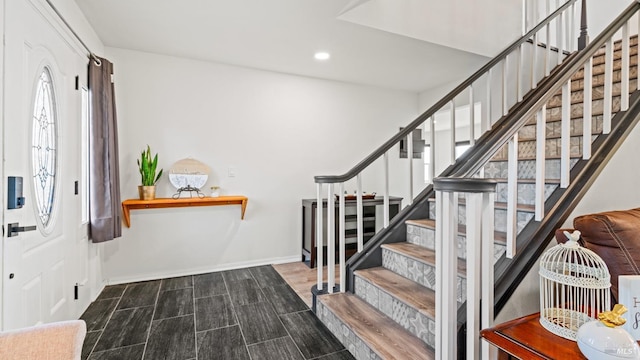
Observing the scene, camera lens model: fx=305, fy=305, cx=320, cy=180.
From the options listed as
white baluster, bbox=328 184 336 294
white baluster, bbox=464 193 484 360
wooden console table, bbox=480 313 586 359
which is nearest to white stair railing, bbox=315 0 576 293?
white baluster, bbox=328 184 336 294

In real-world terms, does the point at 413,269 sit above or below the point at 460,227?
below

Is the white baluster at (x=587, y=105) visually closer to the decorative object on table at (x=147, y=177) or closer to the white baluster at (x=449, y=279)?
the white baluster at (x=449, y=279)

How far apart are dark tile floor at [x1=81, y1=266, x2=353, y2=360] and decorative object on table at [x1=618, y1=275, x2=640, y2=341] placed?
1455mm

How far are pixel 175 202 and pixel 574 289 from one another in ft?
10.9

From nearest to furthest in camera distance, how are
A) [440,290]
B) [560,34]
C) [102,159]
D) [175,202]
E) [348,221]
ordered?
[440,290] → [102,159] → [560,34] → [175,202] → [348,221]

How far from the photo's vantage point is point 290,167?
414cm

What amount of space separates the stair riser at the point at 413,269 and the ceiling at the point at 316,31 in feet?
6.66

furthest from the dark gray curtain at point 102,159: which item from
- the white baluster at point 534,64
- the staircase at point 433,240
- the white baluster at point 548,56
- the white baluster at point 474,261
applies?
the white baluster at point 548,56

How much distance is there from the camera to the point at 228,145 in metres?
3.78

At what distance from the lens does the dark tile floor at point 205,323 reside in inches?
80.9

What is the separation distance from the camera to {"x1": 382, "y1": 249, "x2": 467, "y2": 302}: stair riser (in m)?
2.09

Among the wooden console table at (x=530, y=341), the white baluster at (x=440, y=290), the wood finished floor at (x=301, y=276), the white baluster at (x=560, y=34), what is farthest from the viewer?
the white baluster at (x=560, y=34)

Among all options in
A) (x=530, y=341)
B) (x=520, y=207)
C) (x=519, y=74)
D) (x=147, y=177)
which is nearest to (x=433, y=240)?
(x=520, y=207)

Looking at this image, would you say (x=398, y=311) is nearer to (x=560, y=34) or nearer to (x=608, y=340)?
(x=608, y=340)
